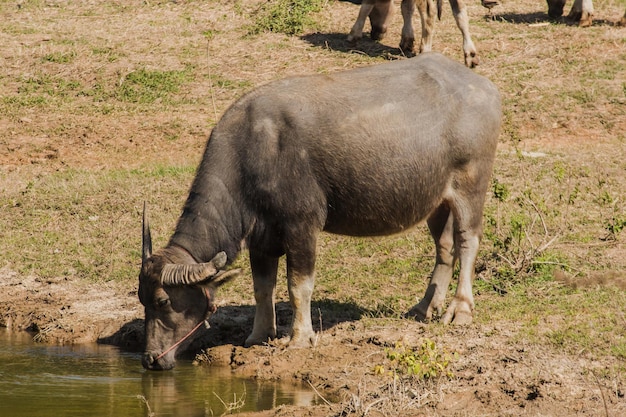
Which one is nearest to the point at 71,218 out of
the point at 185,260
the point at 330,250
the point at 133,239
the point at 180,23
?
the point at 133,239

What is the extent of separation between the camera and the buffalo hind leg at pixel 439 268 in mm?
→ 8672

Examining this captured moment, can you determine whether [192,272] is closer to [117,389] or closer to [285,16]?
[117,389]

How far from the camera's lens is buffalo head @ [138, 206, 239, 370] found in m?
7.35

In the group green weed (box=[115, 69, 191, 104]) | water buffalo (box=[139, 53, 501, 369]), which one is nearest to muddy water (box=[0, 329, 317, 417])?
water buffalo (box=[139, 53, 501, 369])

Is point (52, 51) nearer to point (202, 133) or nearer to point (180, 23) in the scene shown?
point (180, 23)

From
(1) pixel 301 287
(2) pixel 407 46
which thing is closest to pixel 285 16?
(2) pixel 407 46

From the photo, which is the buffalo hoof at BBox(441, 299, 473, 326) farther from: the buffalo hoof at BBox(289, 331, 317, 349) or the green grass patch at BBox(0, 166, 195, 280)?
the green grass patch at BBox(0, 166, 195, 280)

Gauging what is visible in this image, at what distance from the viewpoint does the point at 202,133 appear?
14.1 m

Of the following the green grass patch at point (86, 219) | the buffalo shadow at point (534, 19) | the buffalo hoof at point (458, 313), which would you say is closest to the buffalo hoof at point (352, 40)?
the buffalo shadow at point (534, 19)

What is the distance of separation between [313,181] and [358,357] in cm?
136

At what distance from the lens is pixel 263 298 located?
8.22 metres

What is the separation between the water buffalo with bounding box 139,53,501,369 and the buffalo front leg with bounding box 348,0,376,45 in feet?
26.8

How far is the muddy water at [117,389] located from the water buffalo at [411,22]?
8.76 meters

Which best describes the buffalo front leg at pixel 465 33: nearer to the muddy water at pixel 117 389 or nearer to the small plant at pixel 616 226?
the small plant at pixel 616 226
